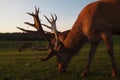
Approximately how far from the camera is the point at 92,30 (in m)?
11.5

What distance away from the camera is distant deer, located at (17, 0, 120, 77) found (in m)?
11.4

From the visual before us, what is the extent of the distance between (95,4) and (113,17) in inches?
36.7

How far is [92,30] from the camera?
1148 centimetres

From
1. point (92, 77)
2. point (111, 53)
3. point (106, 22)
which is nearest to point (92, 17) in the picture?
point (106, 22)

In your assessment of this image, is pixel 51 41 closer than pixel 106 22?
No

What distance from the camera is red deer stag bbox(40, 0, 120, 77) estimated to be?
11.4m

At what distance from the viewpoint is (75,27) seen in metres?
12.4

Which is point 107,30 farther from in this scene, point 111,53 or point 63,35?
point 63,35

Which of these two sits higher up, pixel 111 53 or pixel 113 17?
pixel 113 17

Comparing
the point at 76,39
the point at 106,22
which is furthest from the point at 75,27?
the point at 106,22

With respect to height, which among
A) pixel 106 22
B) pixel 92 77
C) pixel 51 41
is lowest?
pixel 92 77

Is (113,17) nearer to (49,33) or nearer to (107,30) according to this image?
(107,30)

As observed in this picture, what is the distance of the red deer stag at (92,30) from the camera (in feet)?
37.2

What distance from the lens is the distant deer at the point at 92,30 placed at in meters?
11.4
